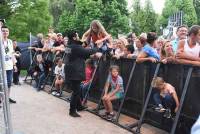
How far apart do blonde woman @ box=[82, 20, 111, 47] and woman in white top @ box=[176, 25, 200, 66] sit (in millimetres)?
2337

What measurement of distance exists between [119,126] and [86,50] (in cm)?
177

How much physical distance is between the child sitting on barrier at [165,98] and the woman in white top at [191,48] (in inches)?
20.0

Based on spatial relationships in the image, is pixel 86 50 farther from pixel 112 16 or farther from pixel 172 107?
pixel 112 16

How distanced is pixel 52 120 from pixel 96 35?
231cm

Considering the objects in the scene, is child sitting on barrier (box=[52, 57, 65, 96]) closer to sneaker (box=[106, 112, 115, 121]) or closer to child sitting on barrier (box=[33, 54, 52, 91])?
child sitting on barrier (box=[33, 54, 52, 91])

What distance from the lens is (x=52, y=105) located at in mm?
9164

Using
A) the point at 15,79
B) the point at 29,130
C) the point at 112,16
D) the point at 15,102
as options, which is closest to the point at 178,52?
the point at 29,130

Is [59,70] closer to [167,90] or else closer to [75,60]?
[75,60]

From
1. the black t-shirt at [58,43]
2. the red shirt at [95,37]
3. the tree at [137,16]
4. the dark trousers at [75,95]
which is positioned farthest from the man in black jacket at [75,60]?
the tree at [137,16]

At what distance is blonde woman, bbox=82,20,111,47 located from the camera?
849 centimetres

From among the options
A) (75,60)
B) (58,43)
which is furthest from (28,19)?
(75,60)

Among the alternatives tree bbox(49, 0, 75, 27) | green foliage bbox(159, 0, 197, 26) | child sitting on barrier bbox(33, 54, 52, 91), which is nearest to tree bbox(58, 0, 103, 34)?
child sitting on barrier bbox(33, 54, 52, 91)

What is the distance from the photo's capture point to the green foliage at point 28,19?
103 ft

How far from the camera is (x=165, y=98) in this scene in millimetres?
6473
